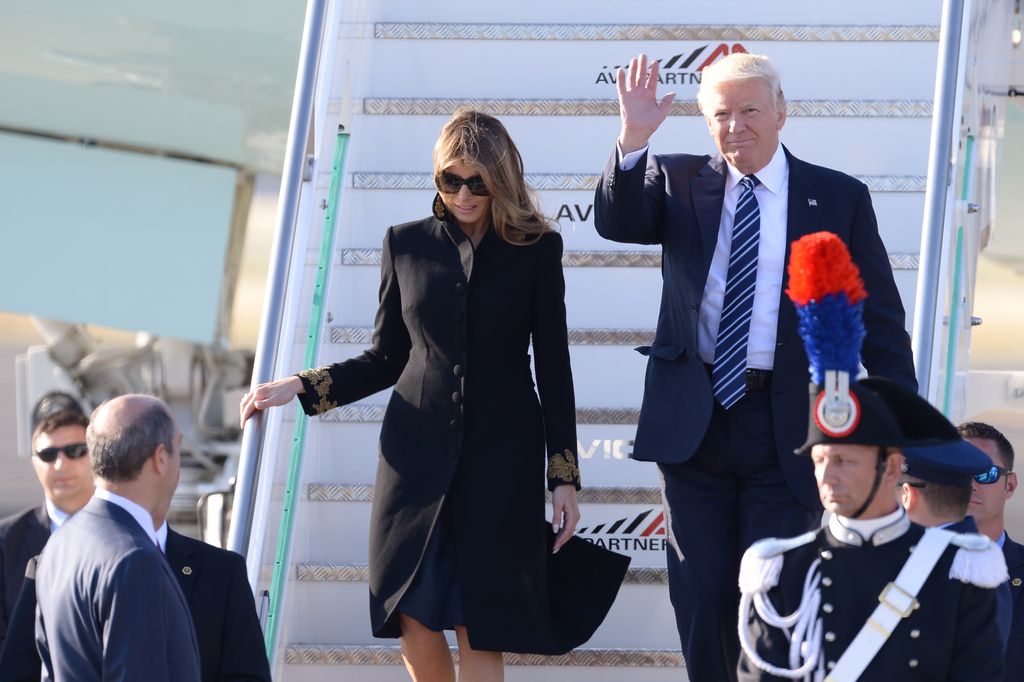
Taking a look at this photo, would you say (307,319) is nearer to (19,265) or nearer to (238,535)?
(238,535)

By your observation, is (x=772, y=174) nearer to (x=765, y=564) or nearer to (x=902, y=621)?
(x=765, y=564)

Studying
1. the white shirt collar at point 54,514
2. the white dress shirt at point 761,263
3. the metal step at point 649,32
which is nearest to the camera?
the white dress shirt at point 761,263

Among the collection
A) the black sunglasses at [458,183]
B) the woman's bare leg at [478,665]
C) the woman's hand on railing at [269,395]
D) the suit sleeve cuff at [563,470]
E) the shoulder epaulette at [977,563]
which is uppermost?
the black sunglasses at [458,183]

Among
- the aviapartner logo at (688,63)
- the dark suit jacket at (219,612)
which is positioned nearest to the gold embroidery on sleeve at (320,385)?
the dark suit jacket at (219,612)

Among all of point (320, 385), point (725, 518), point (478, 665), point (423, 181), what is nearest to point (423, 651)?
point (478, 665)

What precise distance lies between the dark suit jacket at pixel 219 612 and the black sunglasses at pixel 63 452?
1108mm

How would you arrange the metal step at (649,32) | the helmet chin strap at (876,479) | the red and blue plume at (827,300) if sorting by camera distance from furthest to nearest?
1. the metal step at (649,32)
2. the helmet chin strap at (876,479)
3. the red and blue plume at (827,300)

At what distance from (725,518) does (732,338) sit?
405mm

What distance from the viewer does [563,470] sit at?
3.87 metres

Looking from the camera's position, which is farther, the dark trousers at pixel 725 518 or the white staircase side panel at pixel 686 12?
the white staircase side panel at pixel 686 12

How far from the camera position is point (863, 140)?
5.36 metres

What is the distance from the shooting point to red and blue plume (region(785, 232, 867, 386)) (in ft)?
9.17

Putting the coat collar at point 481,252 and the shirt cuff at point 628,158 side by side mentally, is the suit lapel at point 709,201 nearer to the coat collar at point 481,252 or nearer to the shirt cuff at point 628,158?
the shirt cuff at point 628,158

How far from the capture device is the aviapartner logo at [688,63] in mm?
5523
